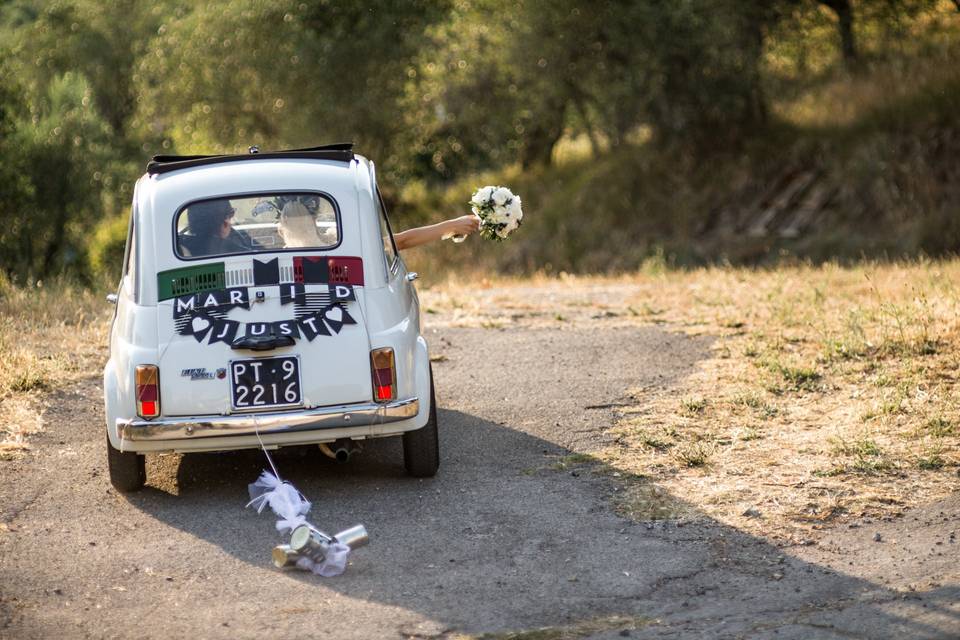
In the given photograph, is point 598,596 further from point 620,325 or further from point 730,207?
point 730,207

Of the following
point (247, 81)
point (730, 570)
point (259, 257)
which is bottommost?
point (730, 570)

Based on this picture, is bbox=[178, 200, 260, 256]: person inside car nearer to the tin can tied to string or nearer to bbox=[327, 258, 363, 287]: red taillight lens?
bbox=[327, 258, 363, 287]: red taillight lens

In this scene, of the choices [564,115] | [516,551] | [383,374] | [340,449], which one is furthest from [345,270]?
[564,115]

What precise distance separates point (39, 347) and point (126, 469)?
4257 mm

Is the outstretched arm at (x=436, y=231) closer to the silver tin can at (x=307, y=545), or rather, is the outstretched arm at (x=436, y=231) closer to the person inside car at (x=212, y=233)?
the person inside car at (x=212, y=233)

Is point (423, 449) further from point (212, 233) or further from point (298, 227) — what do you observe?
point (212, 233)

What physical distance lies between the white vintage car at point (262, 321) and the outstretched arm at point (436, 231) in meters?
0.69

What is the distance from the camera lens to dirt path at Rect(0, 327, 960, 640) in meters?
5.07

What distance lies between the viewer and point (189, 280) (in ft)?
22.3

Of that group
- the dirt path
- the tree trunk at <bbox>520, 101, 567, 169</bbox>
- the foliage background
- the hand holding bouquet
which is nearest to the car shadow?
the dirt path

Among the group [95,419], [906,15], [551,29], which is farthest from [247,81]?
[95,419]

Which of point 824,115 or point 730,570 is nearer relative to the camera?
point 730,570

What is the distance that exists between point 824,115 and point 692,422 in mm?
16145

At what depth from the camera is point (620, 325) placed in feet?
37.9
